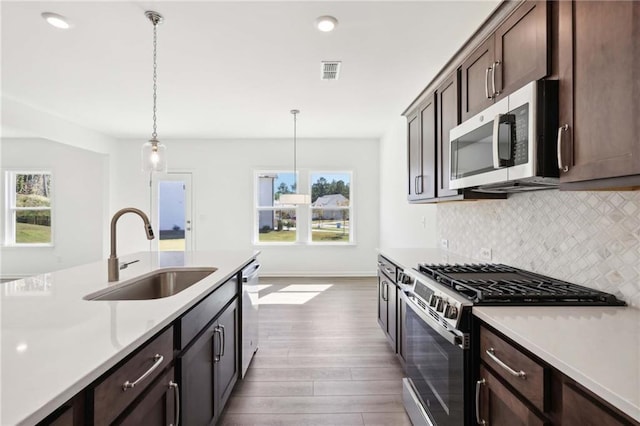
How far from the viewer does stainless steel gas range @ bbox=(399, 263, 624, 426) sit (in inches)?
52.3

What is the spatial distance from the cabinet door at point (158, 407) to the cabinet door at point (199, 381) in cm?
8

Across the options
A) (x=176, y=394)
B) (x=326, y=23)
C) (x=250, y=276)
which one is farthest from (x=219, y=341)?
(x=326, y=23)

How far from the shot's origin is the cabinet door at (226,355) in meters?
1.79

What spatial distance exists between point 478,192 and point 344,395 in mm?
1682

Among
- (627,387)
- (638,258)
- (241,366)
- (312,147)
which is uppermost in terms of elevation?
(312,147)

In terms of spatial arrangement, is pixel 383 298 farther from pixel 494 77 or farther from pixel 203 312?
pixel 494 77

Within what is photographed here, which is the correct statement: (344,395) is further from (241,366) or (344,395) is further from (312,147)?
(312,147)

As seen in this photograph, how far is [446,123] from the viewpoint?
2406mm

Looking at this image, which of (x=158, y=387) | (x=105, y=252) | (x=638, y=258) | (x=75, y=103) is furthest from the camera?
(x=105, y=252)

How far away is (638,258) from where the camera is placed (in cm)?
128

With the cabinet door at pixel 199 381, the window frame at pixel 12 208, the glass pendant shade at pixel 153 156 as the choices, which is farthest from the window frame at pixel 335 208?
the window frame at pixel 12 208

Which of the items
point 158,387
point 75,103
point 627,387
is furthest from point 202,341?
point 75,103

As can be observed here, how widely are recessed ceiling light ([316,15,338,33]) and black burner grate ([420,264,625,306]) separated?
1.94 meters

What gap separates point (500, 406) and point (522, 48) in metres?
1.53
